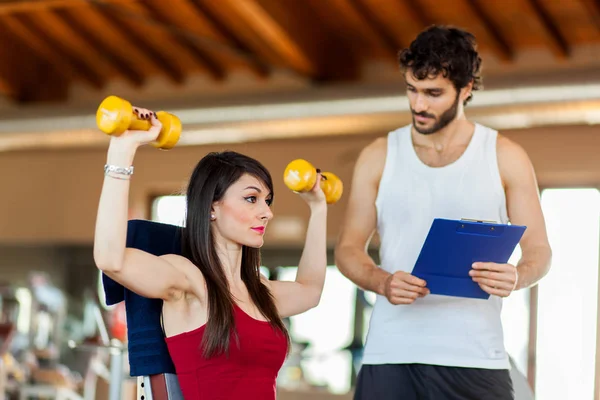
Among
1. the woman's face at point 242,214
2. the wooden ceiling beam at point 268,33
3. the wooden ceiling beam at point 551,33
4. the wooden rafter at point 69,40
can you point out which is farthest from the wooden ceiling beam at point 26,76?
the woman's face at point 242,214

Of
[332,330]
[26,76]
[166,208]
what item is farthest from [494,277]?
[26,76]

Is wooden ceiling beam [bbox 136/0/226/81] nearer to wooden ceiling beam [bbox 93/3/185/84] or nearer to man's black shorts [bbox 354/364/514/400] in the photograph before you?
wooden ceiling beam [bbox 93/3/185/84]

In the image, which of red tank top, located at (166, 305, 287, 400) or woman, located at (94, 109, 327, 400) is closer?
woman, located at (94, 109, 327, 400)

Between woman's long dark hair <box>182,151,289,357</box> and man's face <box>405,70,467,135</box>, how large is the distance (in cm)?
46

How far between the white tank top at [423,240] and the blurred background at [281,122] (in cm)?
333

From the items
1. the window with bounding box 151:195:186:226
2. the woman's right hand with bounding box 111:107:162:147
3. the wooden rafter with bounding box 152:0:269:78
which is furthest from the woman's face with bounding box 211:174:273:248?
the window with bounding box 151:195:186:226

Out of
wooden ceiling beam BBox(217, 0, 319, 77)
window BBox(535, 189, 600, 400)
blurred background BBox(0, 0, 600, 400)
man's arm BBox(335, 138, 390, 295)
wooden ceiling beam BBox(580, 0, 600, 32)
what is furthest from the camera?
wooden ceiling beam BBox(217, 0, 319, 77)

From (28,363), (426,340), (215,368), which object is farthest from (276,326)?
(28,363)

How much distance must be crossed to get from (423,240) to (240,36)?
267 inches

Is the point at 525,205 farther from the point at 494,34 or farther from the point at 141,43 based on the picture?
the point at 141,43

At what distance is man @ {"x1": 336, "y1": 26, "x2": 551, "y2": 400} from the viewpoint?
93.7 inches

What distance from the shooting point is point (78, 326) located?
973 cm

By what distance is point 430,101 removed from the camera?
2539 millimetres

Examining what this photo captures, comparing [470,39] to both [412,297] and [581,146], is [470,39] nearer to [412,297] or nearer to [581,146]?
[412,297]
